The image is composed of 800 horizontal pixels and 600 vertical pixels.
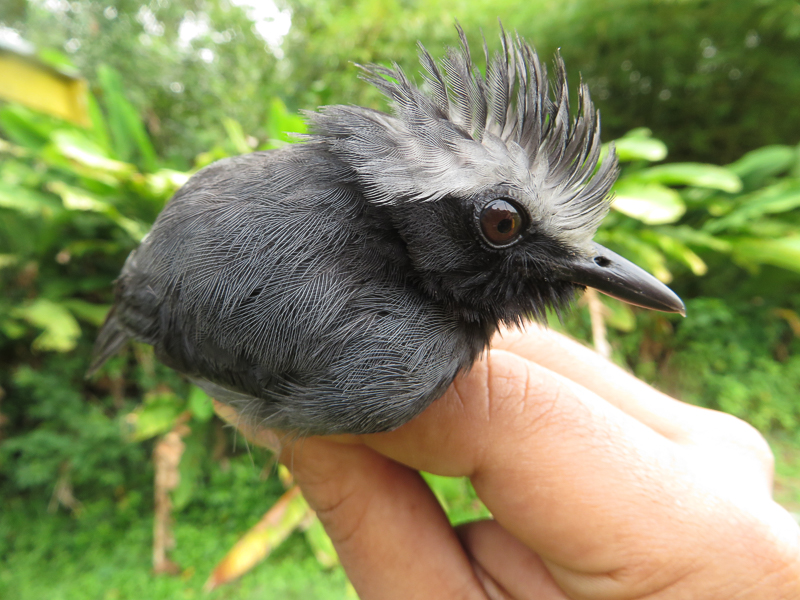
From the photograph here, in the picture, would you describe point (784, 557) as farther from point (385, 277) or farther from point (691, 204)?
point (691, 204)

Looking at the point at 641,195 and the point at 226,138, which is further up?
the point at 641,195

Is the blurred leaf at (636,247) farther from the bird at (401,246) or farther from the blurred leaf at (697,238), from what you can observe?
the bird at (401,246)

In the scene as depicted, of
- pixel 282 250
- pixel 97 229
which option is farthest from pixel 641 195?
pixel 97 229

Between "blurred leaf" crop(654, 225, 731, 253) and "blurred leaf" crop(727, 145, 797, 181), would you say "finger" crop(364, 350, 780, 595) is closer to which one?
"blurred leaf" crop(654, 225, 731, 253)

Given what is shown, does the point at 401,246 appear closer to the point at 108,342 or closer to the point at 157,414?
the point at 108,342

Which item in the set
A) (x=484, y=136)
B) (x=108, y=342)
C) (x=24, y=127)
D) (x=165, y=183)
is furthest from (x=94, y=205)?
(x=484, y=136)

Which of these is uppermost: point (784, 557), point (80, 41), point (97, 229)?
point (784, 557)

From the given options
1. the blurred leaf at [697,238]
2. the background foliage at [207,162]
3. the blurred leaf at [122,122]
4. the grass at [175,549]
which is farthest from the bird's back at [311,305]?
the blurred leaf at [697,238]
